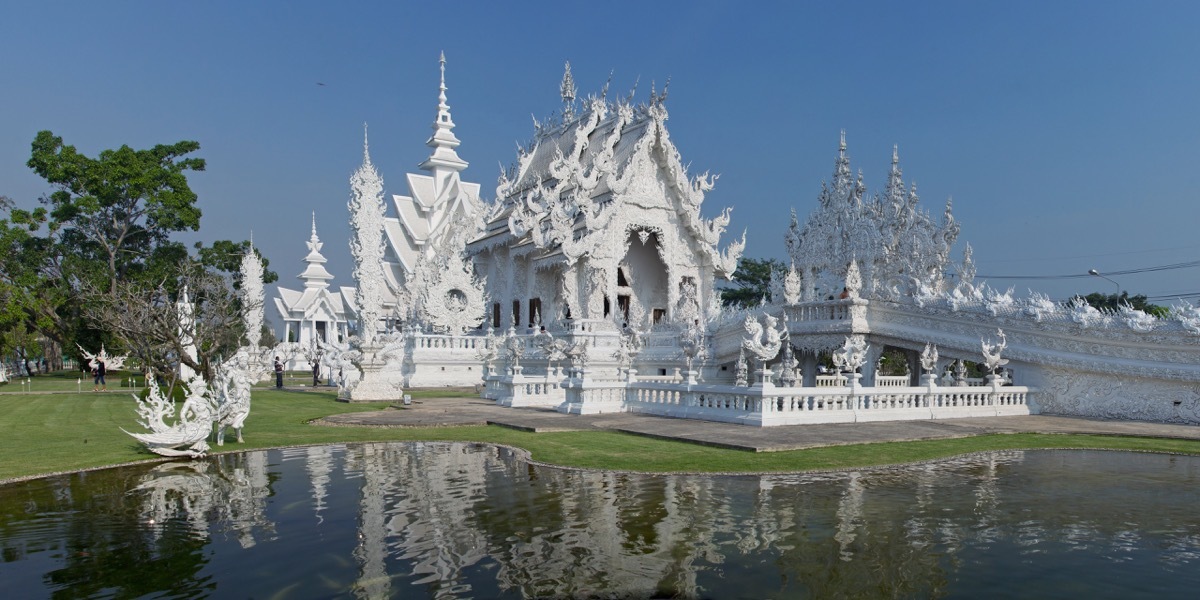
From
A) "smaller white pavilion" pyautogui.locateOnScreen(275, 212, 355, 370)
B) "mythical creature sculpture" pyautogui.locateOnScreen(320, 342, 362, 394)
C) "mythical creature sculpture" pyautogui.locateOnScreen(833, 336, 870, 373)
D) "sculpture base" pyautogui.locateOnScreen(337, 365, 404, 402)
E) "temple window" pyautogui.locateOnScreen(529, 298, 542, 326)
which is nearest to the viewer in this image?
"mythical creature sculpture" pyautogui.locateOnScreen(833, 336, 870, 373)

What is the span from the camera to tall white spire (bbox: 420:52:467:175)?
45.8 m

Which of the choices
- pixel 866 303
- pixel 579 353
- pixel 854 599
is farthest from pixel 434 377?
pixel 854 599

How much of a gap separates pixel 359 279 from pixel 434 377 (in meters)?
4.58

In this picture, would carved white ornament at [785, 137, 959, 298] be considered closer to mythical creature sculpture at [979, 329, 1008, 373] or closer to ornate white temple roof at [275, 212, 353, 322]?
mythical creature sculpture at [979, 329, 1008, 373]

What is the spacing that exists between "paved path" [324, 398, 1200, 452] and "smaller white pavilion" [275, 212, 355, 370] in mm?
36398

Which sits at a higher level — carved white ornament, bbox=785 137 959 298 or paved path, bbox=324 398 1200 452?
carved white ornament, bbox=785 137 959 298

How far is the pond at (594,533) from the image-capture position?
548 centimetres

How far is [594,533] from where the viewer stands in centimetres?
673

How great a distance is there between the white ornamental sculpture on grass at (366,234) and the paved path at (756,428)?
12371 millimetres

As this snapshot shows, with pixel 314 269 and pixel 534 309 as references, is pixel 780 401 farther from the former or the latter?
pixel 314 269

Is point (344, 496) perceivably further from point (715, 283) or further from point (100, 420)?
point (715, 283)

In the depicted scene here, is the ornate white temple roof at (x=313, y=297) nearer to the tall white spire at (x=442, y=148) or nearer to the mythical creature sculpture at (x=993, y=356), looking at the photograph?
the tall white spire at (x=442, y=148)

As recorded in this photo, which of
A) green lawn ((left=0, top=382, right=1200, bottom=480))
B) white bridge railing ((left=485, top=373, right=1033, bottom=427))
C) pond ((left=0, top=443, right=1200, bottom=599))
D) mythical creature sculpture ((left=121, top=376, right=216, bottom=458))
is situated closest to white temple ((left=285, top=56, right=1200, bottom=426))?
white bridge railing ((left=485, top=373, right=1033, bottom=427))

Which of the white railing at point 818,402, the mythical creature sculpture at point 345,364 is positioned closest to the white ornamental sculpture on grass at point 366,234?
the mythical creature sculpture at point 345,364
